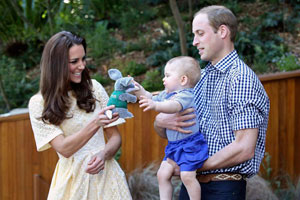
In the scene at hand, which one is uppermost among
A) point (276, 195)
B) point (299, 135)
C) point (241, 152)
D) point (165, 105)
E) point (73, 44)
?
point (73, 44)

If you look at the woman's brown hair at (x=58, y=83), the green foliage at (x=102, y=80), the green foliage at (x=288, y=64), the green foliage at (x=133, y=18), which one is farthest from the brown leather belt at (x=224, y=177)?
the green foliage at (x=133, y=18)

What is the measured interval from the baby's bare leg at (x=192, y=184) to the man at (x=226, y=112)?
0.05 m

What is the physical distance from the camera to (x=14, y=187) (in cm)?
538

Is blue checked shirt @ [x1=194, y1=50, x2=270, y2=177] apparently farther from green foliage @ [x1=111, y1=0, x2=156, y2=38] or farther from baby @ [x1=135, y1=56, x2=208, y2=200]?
green foliage @ [x1=111, y1=0, x2=156, y2=38]

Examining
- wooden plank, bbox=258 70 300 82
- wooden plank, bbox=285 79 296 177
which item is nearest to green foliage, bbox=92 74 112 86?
wooden plank, bbox=258 70 300 82

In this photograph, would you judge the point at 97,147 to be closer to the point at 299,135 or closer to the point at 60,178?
the point at 60,178

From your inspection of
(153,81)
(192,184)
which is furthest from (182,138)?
(153,81)

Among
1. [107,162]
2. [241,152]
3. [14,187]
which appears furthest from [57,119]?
[14,187]

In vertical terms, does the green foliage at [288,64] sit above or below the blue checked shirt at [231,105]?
below

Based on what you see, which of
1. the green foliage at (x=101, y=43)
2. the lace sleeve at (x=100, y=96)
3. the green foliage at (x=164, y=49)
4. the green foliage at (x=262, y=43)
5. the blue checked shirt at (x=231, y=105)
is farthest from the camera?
the green foliage at (x=101, y=43)

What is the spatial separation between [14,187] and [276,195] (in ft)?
9.32

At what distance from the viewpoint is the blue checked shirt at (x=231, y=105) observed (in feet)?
7.68

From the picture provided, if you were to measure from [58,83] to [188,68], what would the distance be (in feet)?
2.90

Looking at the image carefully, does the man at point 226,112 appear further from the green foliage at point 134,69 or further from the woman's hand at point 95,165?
the green foliage at point 134,69
